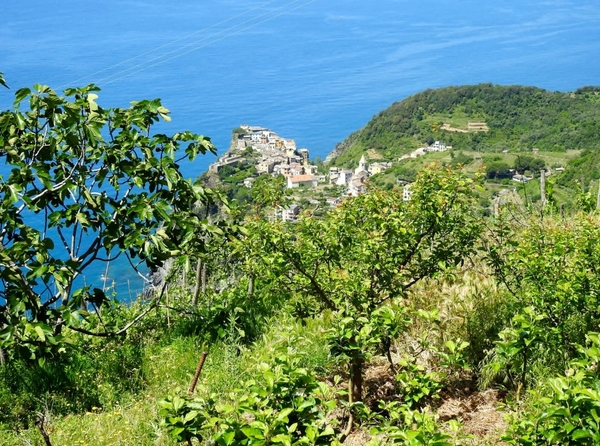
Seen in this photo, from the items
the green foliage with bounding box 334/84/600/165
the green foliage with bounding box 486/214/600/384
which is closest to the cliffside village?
the green foliage with bounding box 334/84/600/165

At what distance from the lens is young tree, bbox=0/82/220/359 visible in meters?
3.40

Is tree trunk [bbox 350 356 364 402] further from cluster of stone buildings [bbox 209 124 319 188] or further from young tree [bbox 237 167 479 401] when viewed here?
cluster of stone buildings [bbox 209 124 319 188]

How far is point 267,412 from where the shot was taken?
7.80 ft

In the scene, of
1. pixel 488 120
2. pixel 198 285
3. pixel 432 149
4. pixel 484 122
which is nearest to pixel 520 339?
pixel 198 285

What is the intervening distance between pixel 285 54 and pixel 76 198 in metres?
110

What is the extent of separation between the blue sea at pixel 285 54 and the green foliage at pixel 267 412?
40984 mm

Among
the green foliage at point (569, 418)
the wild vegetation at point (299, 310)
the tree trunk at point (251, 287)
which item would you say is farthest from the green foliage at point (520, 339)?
the tree trunk at point (251, 287)

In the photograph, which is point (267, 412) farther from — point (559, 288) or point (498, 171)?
point (498, 171)

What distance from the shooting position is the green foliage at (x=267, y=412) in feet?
7.74

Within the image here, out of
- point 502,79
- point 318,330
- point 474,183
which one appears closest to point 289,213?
point 318,330

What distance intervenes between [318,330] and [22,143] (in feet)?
8.11

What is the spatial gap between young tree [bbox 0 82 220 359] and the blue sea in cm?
3903

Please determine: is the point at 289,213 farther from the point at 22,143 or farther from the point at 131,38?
the point at 131,38

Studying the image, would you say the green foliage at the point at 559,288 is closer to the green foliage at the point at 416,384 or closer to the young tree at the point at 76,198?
the green foliage at the point at 416,384
